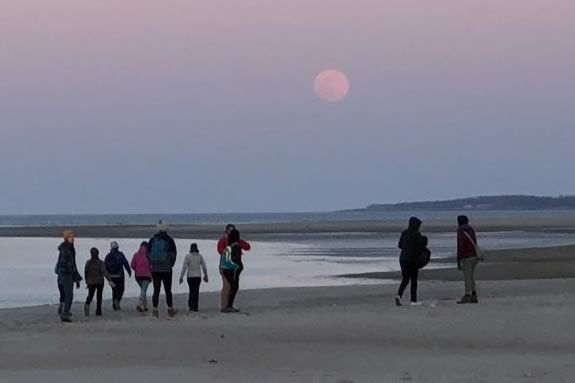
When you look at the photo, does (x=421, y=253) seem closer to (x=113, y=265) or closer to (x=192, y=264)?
(x=192, y=264)

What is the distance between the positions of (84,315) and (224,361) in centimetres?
823

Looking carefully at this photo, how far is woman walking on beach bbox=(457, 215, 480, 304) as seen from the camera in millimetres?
19750

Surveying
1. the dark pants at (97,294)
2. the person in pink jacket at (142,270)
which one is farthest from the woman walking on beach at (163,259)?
the dark pants at (97,294)

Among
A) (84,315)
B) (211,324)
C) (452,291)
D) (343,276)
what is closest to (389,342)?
(211,324)

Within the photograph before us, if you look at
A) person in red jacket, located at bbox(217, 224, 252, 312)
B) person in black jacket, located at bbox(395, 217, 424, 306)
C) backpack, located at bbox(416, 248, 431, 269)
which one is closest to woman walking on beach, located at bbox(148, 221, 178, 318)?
person in red jacket, located at bbox(217, 224, 252, 312)

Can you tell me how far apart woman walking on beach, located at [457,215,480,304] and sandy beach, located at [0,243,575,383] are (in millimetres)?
396

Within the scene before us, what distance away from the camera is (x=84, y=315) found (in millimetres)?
20969

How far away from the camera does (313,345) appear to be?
14.6 meters

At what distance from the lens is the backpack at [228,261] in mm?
20188

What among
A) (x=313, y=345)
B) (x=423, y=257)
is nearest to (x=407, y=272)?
(x=423, y=257)

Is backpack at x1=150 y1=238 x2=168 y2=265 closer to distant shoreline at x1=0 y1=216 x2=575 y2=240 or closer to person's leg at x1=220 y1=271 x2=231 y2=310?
person's leg at x1=220 y1=271 x2=231 y2=310

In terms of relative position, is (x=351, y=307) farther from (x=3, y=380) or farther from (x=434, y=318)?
(x=3, y=380)

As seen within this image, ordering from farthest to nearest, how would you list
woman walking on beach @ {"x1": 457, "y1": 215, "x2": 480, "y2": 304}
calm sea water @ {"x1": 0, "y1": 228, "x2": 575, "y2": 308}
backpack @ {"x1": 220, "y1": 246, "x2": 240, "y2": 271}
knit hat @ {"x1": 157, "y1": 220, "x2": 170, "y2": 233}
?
calm sea water @ {"x1": 0, "y1": 228, "x2": 575, "y2": 308} < backpack @ {"x1": 220, "y1": 246, "x2": 240, "y2": 271} < woman walking on beach @ {"x1": 457, "y1": 215, "x2": 480, "y2": 304} < knit hat @ {"x1": 157, "y1": 220, "x2": 170, "y2": 233}

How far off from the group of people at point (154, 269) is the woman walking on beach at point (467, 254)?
3.77m
